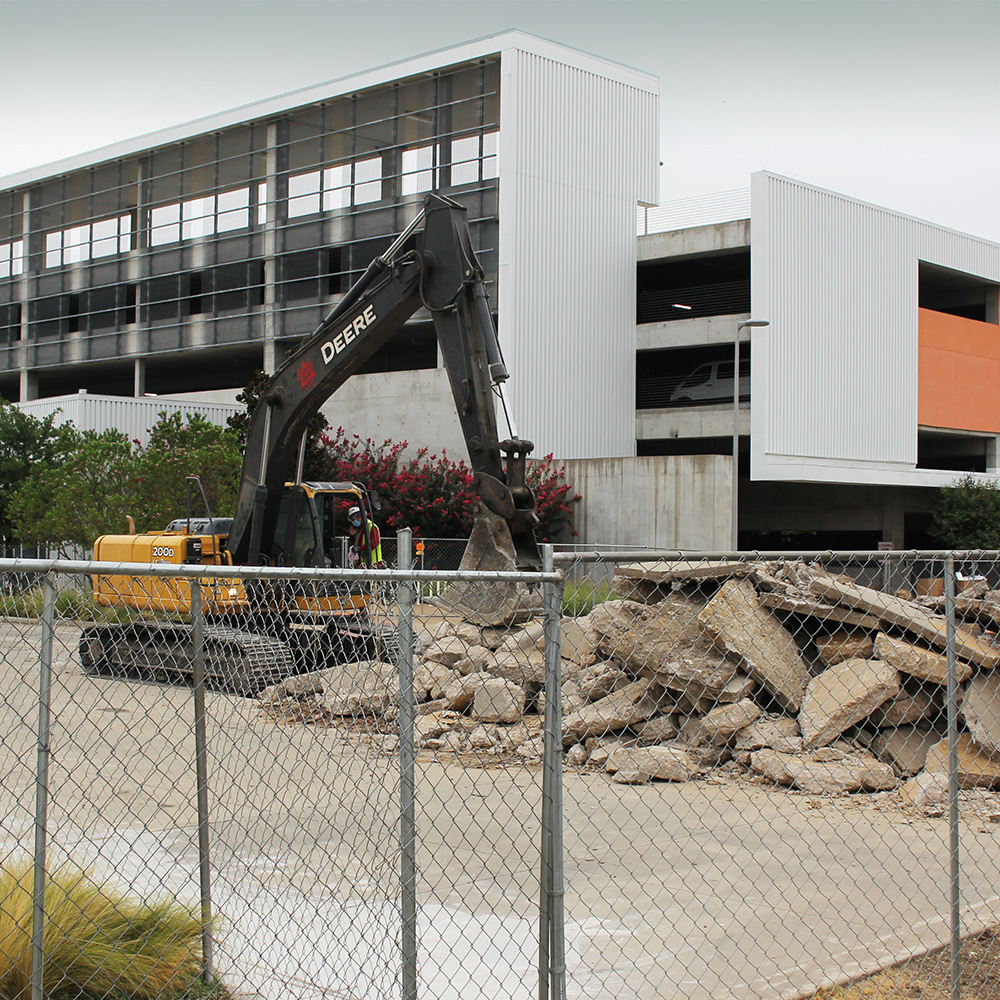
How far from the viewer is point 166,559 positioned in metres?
16.0

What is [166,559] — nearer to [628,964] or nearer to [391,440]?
[628,964]

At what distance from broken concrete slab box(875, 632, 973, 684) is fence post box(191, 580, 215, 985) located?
6.16m

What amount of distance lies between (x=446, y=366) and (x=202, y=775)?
9.13 metres

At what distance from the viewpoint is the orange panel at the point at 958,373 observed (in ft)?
132

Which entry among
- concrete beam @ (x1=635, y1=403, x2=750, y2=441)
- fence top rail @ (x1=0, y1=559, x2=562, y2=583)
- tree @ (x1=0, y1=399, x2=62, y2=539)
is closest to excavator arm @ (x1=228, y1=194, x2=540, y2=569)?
fence top rail @ (x1=0, y1=559, x2=562, y2=583)

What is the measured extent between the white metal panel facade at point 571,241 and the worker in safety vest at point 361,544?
1873 centimetres

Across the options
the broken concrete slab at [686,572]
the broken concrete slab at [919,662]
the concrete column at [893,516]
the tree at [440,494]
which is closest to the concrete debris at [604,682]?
the broken concrete slab at [686,572]

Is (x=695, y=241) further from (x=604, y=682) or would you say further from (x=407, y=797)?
(x=407, y=797)

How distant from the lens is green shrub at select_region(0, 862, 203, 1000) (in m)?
4.54

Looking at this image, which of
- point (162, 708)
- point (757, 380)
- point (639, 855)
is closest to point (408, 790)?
point (639, 855)

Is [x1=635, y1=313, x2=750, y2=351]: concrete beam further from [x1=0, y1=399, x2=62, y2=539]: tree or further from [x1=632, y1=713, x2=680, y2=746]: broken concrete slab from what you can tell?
[x1=632, y1=713, x2=680, y2=746]: broken concrete slab

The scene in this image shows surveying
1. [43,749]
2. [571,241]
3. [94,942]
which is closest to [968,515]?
[571,241]

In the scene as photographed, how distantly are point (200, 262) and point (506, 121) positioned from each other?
14.2 m

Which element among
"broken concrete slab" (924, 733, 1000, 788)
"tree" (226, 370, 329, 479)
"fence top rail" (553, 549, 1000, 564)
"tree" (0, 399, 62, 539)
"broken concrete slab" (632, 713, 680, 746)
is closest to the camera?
"fence top rail" (553, 549, 1000, 564)
